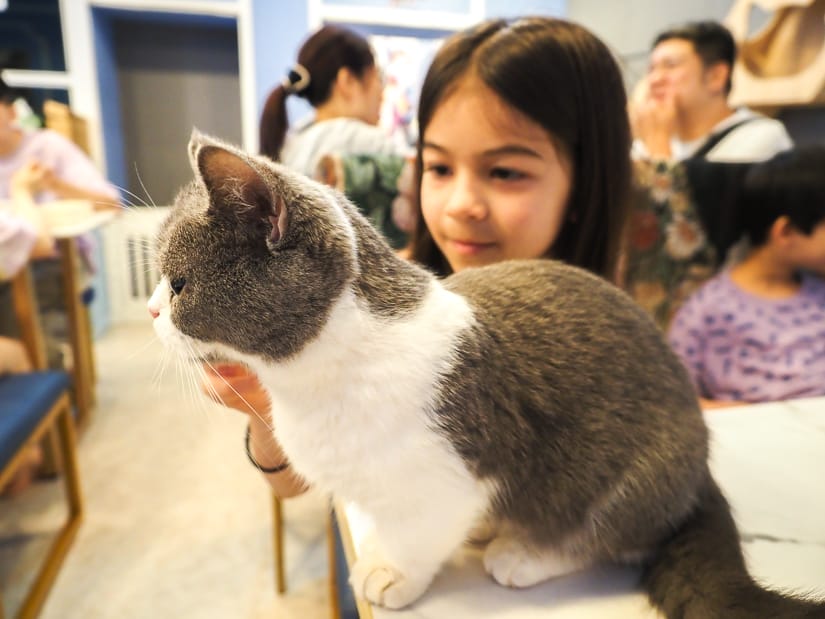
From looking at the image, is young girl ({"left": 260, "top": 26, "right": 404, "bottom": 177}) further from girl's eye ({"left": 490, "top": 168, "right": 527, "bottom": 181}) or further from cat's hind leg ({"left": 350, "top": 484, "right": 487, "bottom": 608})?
cat's hind leg ({"left": 350, "top": 484, "right": 487, "bottom": 608})

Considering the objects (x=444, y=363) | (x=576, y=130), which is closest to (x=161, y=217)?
(x=444, y=363)

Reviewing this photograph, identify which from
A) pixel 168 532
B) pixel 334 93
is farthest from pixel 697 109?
pixel 168 532

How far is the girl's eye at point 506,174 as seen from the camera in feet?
2.60

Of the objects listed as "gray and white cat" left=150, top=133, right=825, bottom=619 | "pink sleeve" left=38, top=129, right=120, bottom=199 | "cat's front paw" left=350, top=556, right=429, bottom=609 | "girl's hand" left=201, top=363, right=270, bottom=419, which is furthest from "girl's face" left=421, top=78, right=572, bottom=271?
"pink sleeve" left=38, top=129, right=120, bottom=199

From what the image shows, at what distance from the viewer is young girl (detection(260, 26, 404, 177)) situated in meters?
1.46

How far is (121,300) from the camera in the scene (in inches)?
117

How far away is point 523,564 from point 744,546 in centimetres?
23

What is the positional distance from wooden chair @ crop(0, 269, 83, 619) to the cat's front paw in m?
1.00

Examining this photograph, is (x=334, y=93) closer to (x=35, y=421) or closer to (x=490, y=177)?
(x=490, y=177)

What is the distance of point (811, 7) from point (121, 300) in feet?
10.3

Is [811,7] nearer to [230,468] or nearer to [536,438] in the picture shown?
[536,438]

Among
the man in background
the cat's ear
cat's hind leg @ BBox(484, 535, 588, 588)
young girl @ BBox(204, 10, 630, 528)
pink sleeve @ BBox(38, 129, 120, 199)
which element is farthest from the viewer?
pink sleeve @ BBox(38, 129, 120, 199)

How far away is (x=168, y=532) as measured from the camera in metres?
1.54

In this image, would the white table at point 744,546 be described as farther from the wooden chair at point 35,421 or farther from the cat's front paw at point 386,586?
the wooden chair at point 35,421
